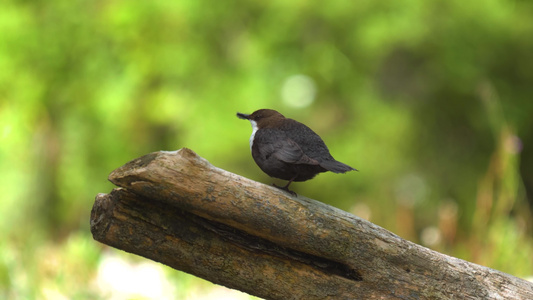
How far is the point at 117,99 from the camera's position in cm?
915

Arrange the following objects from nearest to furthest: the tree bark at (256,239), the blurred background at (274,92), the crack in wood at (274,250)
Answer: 1. the tree bark at (256,239)
2. the crack in wood at (274,250)
3. the blurred background at (274,92)

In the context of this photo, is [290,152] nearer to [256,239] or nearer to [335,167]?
[335,167]

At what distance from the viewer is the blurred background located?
797 cm

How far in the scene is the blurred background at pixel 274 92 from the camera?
7.97 metres

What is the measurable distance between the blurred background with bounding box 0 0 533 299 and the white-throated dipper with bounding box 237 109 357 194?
4124 mm

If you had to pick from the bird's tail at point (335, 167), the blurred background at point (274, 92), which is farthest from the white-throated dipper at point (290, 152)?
the blurred background at point (274, 92)

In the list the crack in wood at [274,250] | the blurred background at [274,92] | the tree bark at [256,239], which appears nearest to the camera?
the tree bark at [256,239]

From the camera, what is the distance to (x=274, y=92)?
8.29 m

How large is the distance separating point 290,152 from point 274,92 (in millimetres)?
5899

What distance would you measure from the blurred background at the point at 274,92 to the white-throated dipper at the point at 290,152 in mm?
4124

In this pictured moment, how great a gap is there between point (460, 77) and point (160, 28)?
480 cm

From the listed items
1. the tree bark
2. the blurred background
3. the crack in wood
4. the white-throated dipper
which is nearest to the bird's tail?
the white-throated dipper

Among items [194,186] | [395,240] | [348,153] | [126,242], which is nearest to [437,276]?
[395,240]

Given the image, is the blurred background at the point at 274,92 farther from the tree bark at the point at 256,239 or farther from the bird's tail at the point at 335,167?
the bird's tail at the point at 335,167
